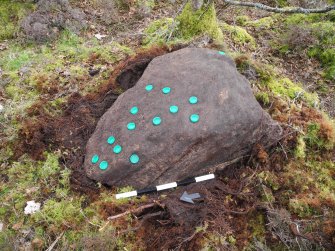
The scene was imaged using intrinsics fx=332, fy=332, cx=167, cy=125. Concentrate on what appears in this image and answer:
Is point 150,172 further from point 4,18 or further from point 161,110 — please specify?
point 4,18

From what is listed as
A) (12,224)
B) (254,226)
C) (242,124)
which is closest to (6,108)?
(12,224)

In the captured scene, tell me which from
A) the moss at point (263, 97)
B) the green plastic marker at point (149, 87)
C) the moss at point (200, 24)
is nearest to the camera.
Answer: the green plastic marker at point (149, 87)

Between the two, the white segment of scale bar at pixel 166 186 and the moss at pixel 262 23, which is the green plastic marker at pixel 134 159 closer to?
the white segment of scale bar at pixel 166 186

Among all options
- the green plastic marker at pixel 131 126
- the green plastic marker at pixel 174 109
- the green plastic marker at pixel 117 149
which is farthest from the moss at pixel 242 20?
the green plastic marker at pixel 117 149

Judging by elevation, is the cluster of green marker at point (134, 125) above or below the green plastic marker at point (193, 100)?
below

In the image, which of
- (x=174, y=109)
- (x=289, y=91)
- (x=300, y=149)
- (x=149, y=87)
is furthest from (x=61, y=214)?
(x=289, y=91)

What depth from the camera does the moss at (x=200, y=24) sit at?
6.12 m

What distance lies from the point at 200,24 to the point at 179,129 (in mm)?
3084

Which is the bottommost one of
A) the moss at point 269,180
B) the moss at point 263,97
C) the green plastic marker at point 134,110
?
the moss at point 269,180

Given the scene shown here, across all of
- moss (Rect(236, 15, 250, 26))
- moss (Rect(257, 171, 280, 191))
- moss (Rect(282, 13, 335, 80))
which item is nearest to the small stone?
moss (Rect(257, 171, 280, 191))

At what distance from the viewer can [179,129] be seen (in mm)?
3779

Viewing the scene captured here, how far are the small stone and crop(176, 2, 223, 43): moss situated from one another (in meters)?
4.00

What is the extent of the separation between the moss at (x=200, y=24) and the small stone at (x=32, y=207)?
13.1 feet

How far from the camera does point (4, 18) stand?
758 cm
